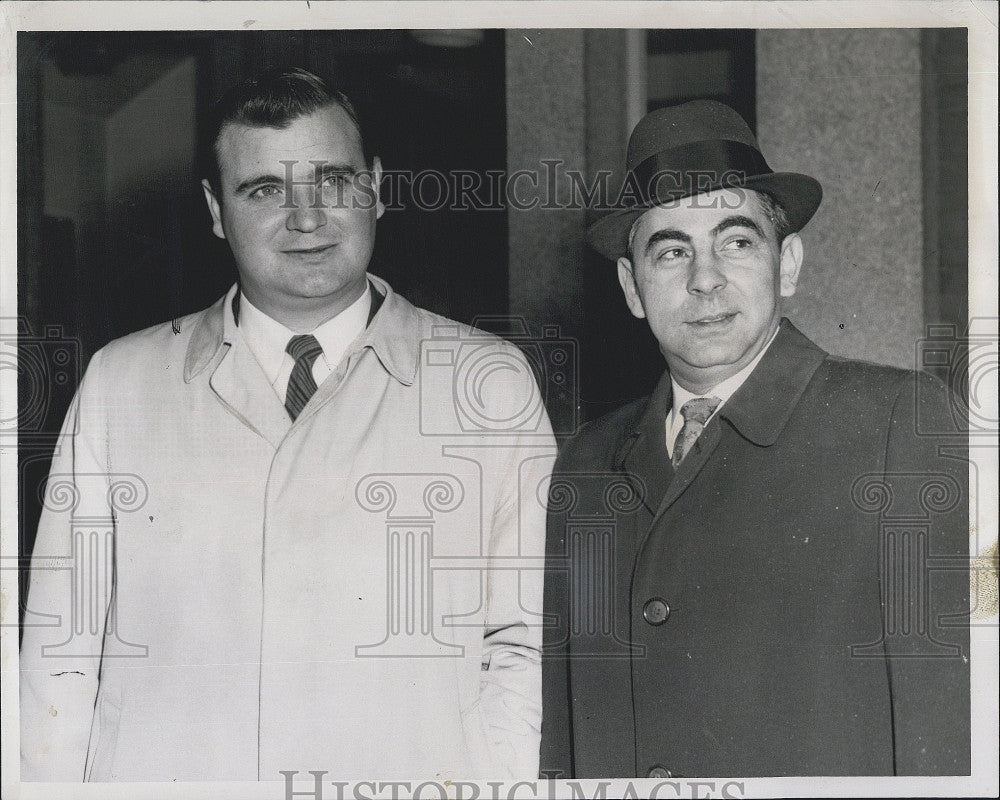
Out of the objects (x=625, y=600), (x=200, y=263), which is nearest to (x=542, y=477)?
(x=625, y=600)

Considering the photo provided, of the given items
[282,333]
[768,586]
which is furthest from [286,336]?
[768,586]

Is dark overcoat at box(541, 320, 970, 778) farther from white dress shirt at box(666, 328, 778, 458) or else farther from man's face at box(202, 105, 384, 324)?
man's face at box(202, 105, 384, 324)

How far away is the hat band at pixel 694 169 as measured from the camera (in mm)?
1973

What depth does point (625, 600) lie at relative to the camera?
1996 mm

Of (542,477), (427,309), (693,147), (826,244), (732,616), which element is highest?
(693,147)

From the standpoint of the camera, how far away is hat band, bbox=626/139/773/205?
6.47 feet

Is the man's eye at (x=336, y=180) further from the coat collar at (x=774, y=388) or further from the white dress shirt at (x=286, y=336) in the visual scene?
the coat collar at (x=774, y=388)

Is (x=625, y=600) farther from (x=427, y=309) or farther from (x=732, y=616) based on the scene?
(x=427, y=309)

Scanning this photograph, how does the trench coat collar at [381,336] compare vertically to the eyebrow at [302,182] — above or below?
below

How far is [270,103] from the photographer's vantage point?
202 cm

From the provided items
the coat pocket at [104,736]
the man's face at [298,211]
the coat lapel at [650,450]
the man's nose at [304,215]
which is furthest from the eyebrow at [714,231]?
the coat pocket at [104,736]

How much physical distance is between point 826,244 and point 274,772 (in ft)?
5.26

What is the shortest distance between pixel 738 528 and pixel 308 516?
0.89m

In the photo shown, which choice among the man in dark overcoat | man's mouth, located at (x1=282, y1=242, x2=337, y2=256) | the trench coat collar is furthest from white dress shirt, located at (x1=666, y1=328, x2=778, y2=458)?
man's mouth, located at (x1=282, y1=242, x2=337, y2=256)
